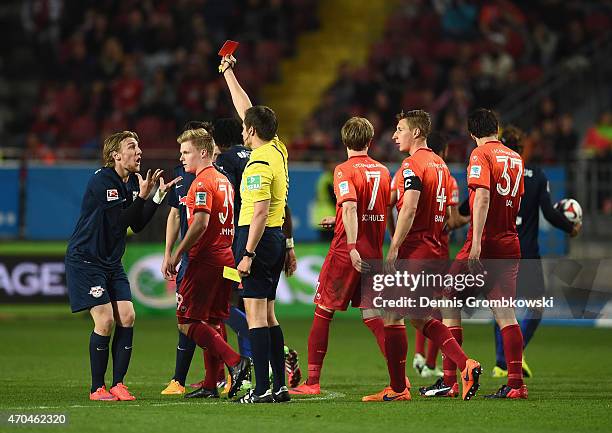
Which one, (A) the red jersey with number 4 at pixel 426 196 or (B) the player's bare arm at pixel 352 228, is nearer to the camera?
(B) the player's bare arm at pixel 352 228

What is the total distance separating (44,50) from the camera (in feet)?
89.8

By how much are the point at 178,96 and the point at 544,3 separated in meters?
7.94

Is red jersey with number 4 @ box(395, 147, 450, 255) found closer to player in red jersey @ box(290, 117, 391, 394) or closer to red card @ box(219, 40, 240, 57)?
player in red jersey @ box(290, 117, 391, 394)

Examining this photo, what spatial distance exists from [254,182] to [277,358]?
1.41m

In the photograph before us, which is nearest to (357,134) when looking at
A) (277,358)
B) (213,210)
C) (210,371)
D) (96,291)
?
(213,210)

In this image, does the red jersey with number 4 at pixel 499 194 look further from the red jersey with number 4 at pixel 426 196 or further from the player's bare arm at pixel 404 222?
the player's bare arm at pixel 404 222

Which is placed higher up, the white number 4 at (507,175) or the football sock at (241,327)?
the white number 4 at (507,175)

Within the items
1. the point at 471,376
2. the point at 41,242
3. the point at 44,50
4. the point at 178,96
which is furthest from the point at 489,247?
the point at 44,50

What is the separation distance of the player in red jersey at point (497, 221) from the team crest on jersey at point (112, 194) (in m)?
2.89

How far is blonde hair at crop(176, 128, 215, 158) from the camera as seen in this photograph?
414 inches

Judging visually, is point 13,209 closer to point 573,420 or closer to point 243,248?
point 243,248

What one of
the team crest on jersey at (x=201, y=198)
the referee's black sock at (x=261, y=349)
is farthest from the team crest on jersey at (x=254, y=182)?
the referee's black sock at (x=261, y=349)

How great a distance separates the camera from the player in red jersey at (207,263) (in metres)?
10.5

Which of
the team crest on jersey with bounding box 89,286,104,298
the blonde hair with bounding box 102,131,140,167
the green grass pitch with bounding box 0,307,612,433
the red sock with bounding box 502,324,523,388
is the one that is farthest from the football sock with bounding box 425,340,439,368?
the blonde hair with bounding box 102,131,140,167
